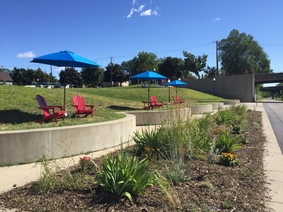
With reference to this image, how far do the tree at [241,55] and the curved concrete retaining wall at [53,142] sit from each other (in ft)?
264

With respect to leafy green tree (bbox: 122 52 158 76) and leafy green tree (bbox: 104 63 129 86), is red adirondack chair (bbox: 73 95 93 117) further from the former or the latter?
leafy green tree (bbox: 104 63 129 86)

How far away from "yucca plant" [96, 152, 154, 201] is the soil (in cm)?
10

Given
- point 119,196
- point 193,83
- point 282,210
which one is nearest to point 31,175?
point 119,196

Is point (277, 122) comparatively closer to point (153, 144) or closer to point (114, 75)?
point (153, 144)

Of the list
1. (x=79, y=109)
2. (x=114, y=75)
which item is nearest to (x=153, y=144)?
(x=79, y=109)

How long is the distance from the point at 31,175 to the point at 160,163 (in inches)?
83.8

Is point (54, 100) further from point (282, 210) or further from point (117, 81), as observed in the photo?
point (117, 81)

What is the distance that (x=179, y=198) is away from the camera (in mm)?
3434

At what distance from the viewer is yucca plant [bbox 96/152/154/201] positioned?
3391 millimetres

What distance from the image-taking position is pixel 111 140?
274 inches

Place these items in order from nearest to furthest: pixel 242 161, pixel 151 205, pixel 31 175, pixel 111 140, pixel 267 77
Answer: pixel 151 205, pixel 31 175, pixel 242 161, pixel 111 140, pixel 267 77

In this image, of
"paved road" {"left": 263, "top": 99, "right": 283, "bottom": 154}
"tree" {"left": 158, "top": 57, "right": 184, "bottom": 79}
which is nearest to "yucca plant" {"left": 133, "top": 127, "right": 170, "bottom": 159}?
"paved road" {"left": 263, "top": 99, "right": 283, "bottom": 154}

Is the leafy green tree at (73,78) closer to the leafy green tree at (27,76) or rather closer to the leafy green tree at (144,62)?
the leafy green tree at (27,76)

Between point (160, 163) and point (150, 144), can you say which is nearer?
point (160, 163)
